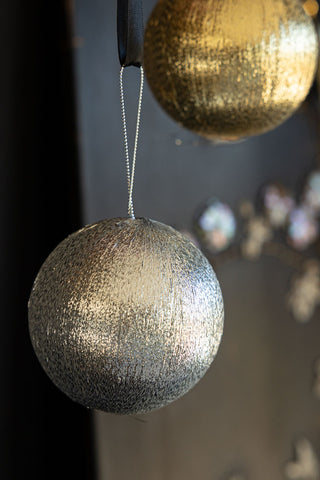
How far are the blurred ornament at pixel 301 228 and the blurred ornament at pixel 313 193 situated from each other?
16mm

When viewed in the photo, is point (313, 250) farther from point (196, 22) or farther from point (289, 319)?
point (196, 22)

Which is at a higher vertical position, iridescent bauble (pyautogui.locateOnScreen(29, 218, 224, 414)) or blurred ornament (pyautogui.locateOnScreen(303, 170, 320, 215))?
iridescent bauble (pyautogui.locateOnScreen(29, 218, 224, 414))

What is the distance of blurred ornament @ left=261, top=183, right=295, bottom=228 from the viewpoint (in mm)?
1274

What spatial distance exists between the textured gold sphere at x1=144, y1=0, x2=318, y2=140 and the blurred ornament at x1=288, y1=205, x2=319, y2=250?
0.73m

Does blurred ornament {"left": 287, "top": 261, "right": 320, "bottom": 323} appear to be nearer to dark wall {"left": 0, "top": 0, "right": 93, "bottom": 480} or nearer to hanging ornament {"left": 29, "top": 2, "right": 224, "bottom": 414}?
dark wall {"left": 0, "top": 0, "right": 93, "bottom": 480}

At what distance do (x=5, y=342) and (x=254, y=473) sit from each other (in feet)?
1.89

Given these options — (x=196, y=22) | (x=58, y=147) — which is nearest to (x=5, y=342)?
(x=58, y=147)

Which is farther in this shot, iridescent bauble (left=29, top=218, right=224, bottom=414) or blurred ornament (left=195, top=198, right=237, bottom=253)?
blurred ornament (left=195, top=198, right=237, bottom=253)

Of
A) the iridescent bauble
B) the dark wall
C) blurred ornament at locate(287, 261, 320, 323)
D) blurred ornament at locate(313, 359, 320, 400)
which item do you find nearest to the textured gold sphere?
the iridescent bauble

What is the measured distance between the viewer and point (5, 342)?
3.60 ft

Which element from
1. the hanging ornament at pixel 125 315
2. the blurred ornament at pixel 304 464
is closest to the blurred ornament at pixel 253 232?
the blurred ornament at pixel 304 464

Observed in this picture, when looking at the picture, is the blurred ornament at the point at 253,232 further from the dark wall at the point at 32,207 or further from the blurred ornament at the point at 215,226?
the dark wall at the point at 32,207

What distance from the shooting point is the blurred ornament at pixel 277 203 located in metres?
1.27

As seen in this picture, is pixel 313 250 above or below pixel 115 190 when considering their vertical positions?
below
